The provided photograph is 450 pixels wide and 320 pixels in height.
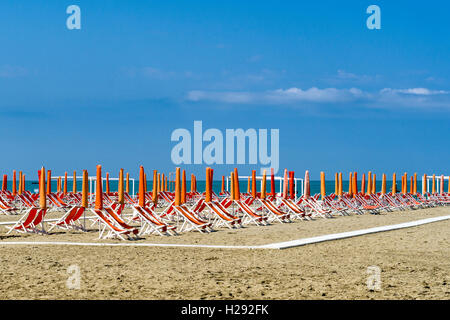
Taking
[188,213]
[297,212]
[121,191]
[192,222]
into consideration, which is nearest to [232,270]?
[192,222]

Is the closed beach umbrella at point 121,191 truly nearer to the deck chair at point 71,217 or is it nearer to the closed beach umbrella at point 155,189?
the deck chair at point 71,217

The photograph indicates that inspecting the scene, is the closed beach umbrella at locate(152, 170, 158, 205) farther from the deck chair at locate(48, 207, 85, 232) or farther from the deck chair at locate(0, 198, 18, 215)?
the deck chair at locate(0, 198, 18, 215)

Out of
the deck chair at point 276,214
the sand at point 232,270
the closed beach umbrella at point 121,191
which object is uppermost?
the closed beach umbrella at point 121,191

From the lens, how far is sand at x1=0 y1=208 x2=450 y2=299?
5.85 metres

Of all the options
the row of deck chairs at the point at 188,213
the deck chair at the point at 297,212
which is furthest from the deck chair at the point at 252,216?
the deck chair at the point at 297,212

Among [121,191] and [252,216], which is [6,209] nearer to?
[121,191]

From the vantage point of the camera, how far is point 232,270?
23.7 feet

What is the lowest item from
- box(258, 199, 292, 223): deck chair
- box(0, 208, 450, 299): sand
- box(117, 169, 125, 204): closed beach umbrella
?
box(0, 208, 450, 299): sand

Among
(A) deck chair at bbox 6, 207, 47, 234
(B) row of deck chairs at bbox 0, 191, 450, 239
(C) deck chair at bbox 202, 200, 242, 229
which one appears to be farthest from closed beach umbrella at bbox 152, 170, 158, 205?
(A) deck chair at bbox 6, 207, 47, 234

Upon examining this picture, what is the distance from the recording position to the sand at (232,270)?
5852 millimetres

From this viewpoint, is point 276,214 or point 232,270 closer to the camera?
point 232,270

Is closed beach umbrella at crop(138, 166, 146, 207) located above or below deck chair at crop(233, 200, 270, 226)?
above
